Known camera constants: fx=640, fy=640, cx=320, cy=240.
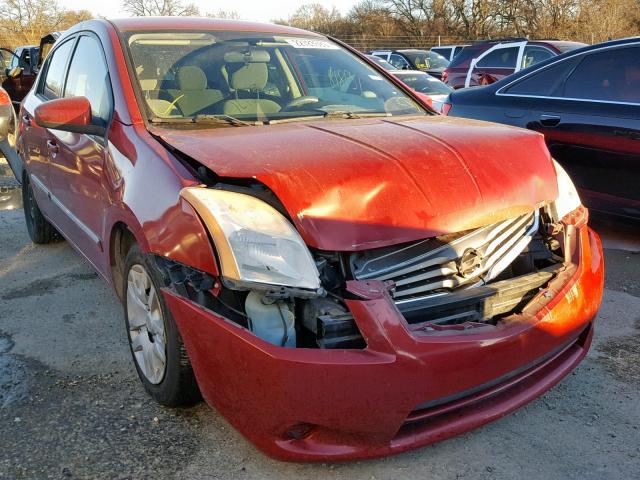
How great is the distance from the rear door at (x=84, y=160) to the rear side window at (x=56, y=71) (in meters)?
0.16

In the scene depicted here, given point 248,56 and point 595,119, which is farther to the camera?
→ point 595,119

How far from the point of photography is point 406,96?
3607 millimetres

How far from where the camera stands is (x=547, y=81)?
4.98 m

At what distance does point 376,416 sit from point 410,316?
35 cm

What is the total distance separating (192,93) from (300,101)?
1.80 feet

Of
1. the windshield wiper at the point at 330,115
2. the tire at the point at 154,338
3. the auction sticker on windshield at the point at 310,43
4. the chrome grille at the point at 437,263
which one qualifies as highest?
the auction sticker on windshield at the point at 310,43

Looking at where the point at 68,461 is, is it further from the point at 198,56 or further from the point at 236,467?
the point at 198,56

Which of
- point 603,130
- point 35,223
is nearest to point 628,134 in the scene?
point 603,130

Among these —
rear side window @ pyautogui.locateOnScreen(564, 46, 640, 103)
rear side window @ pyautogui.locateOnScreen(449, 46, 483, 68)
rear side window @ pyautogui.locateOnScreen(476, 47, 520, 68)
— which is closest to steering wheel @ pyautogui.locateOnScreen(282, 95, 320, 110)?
rear side window @ pyautogui.locateOnScreen(564, 46, 640, 103)

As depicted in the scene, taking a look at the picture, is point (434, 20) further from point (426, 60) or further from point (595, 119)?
point (595, 119)

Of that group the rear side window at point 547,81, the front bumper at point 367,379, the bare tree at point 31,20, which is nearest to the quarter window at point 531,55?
the rear side window at point 547,81

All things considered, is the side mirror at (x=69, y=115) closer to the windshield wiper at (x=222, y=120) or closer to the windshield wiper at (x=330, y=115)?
the windshield wiper at (x=222, y=120)

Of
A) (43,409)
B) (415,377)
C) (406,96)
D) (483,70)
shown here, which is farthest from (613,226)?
(483,70)

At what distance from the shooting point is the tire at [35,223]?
4.86 metres
